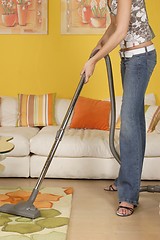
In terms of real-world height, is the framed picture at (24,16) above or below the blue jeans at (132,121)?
above

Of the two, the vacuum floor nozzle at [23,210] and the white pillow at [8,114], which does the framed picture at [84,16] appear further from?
the vacuum floor nozzle at [23,210]

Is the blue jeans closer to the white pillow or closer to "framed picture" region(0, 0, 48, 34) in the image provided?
the white pillow

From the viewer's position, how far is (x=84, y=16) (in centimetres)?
491

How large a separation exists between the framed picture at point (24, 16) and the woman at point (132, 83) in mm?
1878

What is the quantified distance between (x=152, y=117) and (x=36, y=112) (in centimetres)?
111

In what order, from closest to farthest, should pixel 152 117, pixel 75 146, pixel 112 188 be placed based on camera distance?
1. pixel 112 188
2. pixel 75 146
3. pixel 152 117

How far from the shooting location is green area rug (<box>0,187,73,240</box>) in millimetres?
2736

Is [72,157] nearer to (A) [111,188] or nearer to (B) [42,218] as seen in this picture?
(A) [111,188]

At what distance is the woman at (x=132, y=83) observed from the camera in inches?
121

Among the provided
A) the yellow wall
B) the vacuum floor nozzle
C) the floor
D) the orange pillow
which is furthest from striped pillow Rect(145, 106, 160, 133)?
the vacuum floor nozzle

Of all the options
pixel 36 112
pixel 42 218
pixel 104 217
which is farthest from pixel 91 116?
pixel 42 218

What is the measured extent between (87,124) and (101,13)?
1.15 metres

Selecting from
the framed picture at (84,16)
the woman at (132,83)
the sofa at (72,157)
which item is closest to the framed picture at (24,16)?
the framed picture at (84,16)

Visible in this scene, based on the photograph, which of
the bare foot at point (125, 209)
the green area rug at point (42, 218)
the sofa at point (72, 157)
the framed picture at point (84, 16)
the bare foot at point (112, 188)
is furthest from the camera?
the framed picture at point (84, 16)
